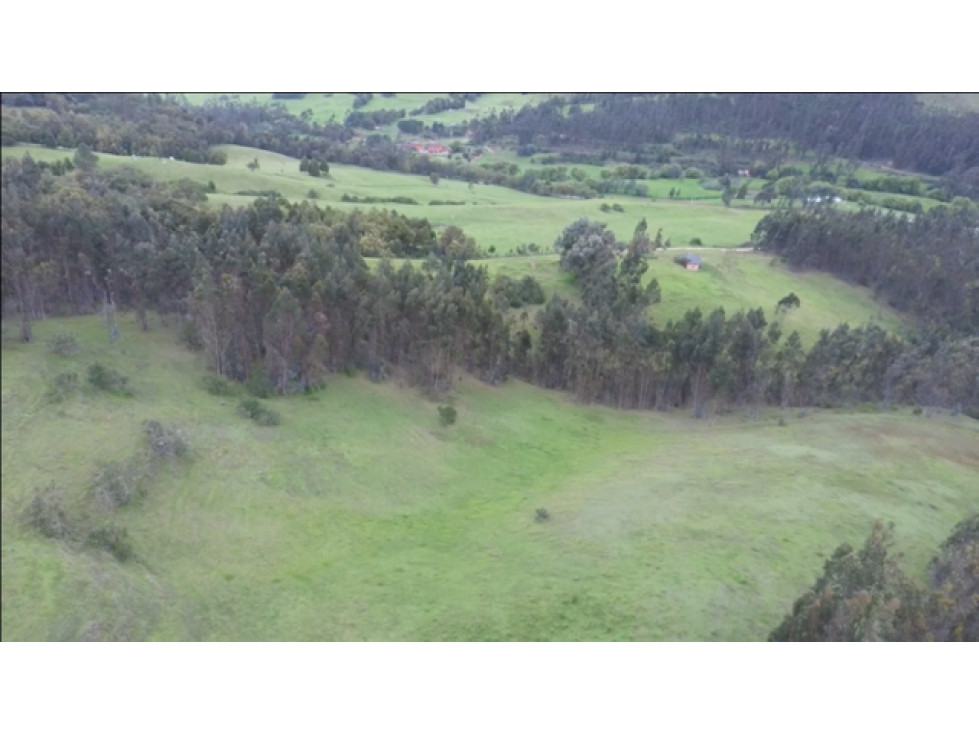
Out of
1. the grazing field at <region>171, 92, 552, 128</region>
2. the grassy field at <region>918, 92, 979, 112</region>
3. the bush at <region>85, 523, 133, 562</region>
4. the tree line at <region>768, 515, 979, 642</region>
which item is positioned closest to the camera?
the tree line at <region>768, 515, 979, 642</region>

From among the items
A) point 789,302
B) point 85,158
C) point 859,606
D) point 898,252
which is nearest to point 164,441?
point 859,606

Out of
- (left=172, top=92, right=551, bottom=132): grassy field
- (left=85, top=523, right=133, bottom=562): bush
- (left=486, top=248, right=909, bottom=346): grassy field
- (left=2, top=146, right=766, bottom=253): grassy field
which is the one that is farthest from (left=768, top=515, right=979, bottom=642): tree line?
(left=172, top=92, right=551, bottom=132): grassy field

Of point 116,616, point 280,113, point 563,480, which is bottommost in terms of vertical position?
point 563,480

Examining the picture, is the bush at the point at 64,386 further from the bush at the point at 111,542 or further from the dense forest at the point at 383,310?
the bush at the point at 111,542

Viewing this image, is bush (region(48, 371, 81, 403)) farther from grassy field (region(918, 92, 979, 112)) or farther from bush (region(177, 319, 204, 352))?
grassy field (region(918, 92, 979, 112))

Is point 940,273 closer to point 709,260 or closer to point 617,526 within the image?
point 709,260

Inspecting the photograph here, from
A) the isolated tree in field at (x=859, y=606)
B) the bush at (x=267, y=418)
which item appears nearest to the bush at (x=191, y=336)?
the bush at (x=267, y=418)
